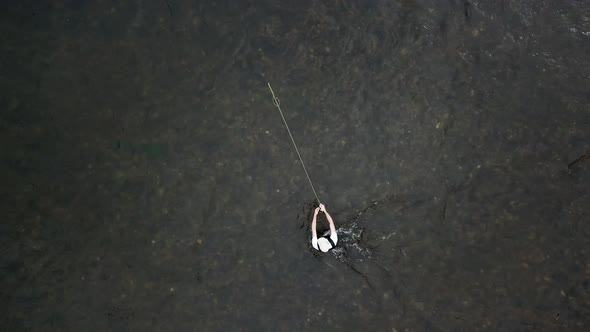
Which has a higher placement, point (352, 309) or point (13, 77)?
point (13, 77)

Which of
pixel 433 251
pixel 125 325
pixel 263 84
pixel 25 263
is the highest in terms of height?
pixel 263 84

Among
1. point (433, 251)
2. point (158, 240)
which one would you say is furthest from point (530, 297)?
point (158, 240)

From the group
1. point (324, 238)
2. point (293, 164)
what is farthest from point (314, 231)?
point (293, 164)

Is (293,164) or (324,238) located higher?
(293,164)

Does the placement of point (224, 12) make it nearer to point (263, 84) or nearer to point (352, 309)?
point (263, 84)

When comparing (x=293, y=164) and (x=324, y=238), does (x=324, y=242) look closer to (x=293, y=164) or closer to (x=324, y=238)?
(x=324, y=238)

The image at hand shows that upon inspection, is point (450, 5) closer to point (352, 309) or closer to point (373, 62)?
point (373, 62)
